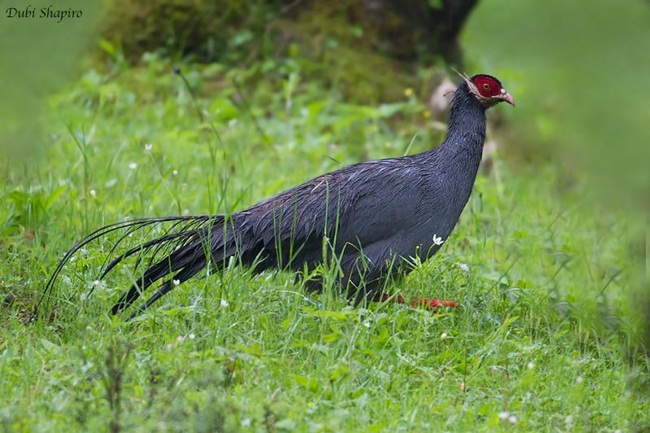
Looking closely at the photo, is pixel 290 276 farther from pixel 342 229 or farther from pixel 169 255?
pixel 169 255

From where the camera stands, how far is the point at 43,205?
6188mm

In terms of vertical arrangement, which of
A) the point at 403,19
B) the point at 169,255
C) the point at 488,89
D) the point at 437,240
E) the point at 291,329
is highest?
the point at 403,19

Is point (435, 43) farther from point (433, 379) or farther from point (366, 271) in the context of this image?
point (433, 379)

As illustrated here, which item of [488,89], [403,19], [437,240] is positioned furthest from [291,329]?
[403,19]

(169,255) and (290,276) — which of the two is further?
(290,276)

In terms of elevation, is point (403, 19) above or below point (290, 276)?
above

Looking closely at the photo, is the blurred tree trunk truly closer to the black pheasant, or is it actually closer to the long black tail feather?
the black pheasant

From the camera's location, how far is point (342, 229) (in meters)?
5.51

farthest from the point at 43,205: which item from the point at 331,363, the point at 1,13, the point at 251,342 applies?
the point at 1,13

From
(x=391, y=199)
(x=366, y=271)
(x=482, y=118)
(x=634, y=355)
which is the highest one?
(x=482, y=118)

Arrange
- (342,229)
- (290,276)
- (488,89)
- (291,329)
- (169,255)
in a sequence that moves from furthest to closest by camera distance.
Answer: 1. (488,89)
2. (290,276)
3. (342,229)
4. (169,255)
5. (291,329)

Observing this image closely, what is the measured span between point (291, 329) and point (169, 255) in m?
0.91

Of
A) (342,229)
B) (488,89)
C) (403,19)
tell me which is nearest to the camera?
(342,229)

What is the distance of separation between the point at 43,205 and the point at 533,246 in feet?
10.9
